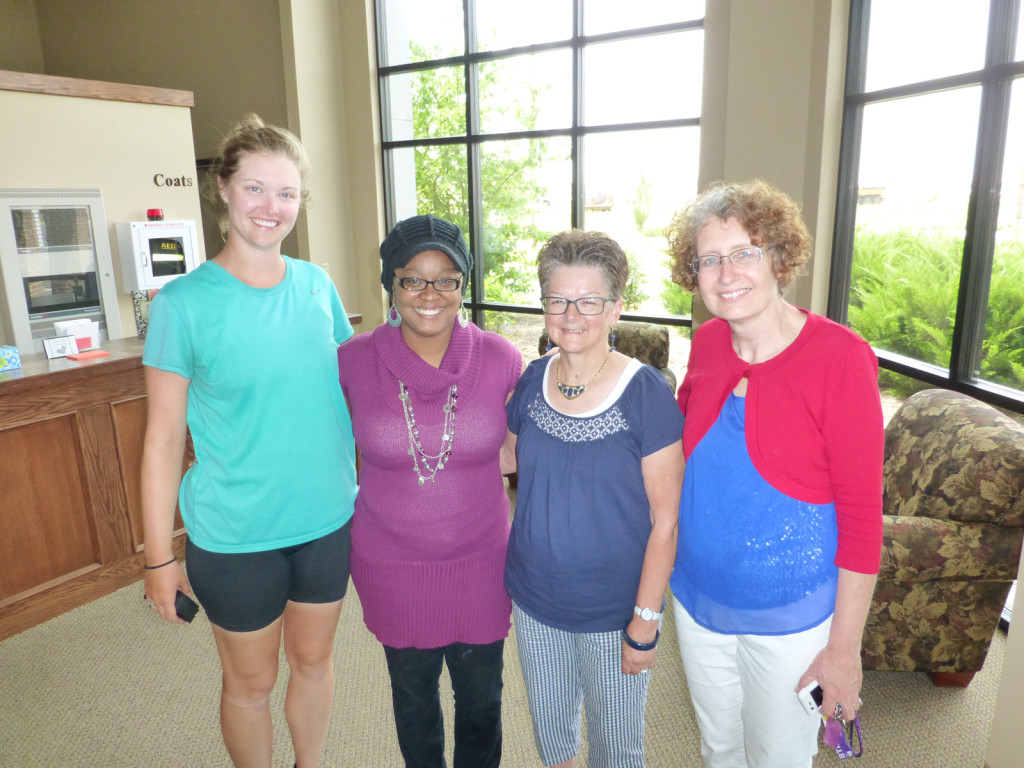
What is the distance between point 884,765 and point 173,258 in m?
4.29

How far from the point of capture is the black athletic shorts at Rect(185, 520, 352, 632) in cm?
150

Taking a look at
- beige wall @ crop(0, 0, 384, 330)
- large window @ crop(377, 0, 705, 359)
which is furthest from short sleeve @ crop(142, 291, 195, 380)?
beige wall @ crop(0, 0, 384, 330)

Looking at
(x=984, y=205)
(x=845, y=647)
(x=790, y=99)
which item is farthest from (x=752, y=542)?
(x=790, y=99)

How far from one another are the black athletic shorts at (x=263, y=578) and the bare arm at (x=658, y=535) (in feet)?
2.35

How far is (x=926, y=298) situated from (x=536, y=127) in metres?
3.21

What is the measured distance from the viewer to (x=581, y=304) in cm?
137

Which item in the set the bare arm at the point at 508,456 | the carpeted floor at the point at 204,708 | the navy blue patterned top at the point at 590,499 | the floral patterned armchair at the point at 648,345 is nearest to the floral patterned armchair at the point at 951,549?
the carpeted floor at the point at 204,708

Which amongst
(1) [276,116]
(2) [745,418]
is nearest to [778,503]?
(2) [745,418]

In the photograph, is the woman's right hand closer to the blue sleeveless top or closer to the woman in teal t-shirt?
the woman in teal t-shirt

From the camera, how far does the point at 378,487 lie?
1494 mm

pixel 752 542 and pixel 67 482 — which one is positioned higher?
pixel 752 542

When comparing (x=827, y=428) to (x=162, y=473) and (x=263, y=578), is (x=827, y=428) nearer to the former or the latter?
(x=263, y=578)

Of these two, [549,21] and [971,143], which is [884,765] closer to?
[971,143]

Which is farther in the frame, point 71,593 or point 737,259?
point 71,593
